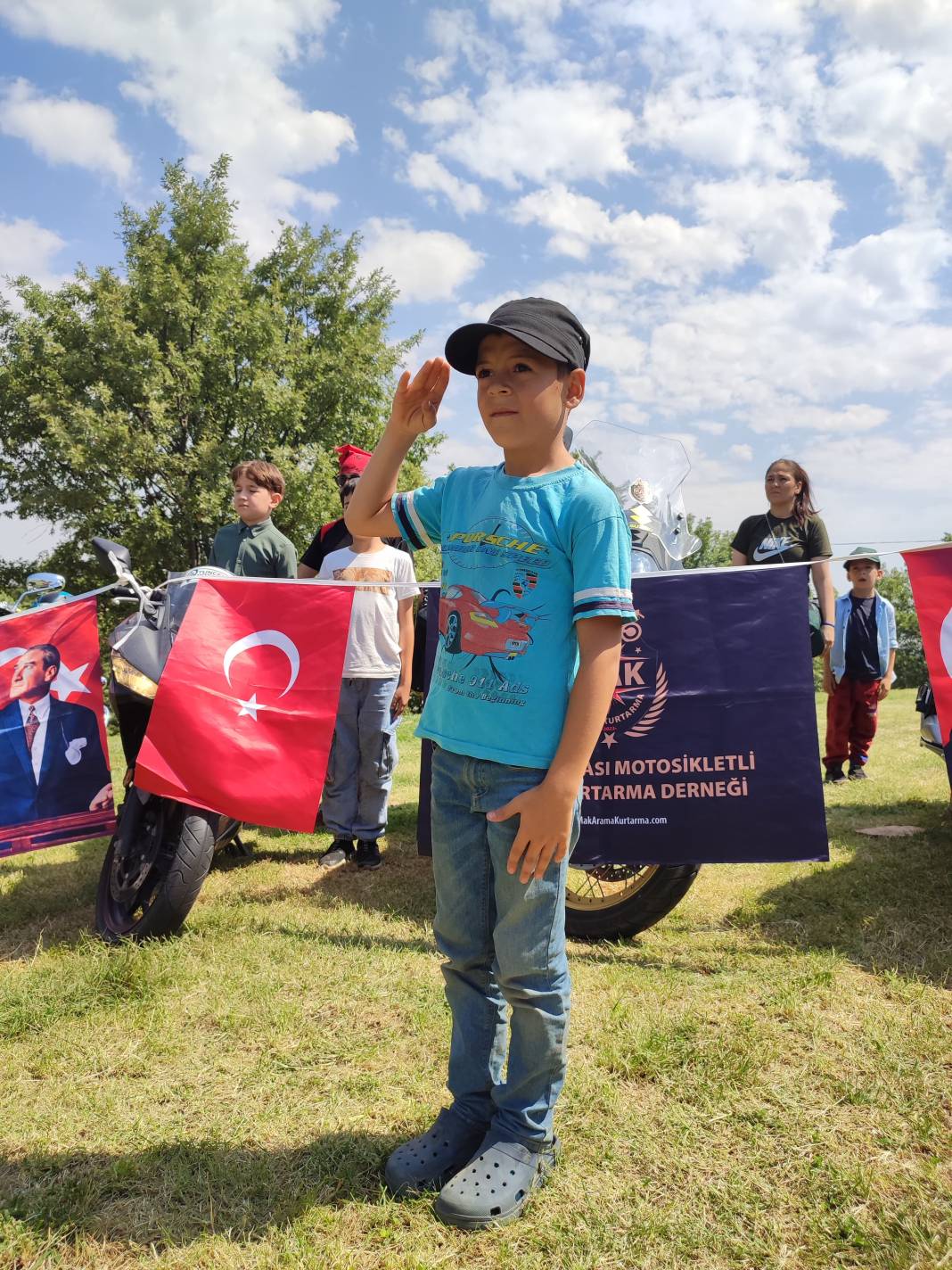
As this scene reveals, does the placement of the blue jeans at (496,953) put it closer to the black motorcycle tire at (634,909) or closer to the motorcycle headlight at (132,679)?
the black motorcycle tire at (634,909)

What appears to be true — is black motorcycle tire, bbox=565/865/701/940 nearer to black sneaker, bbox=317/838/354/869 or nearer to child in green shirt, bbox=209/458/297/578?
black sneaker, bbox=317/838/354/869

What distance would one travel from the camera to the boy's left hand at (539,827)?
1.58 meters

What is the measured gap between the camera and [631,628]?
10.2 feet

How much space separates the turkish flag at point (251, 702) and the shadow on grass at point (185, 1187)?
126 centimetres

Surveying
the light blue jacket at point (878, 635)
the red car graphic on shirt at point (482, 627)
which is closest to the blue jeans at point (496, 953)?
the red car graphic on shirt at point (482, 627)

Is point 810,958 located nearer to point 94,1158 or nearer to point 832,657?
point 94,1158

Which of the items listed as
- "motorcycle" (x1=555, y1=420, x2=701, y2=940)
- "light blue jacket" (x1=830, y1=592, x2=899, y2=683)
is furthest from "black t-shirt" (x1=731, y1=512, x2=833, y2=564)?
"light blue jacket" (x1=830, y1=592, x2=899, y2=683)

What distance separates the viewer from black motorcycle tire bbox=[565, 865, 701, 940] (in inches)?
123

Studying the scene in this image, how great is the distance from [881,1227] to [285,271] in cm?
2621

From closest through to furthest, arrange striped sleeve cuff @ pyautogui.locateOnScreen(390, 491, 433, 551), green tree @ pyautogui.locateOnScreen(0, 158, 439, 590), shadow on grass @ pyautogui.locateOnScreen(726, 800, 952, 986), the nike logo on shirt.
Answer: striped sleeve cuff @ pyautogui.locateOnScreen(390, 491, 433, 551), shadow on grass @ pyautogui.locateOnScreen(726, 800, 952, 986), the nike logo on shirt, green tree @ pyautogui.locateOnScreen(0, 158, 439, 590)

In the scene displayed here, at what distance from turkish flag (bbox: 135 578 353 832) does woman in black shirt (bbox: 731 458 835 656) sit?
8.72ft

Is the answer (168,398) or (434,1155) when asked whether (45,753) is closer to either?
(434,1155)

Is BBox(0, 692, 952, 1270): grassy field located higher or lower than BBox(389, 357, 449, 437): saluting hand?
lower

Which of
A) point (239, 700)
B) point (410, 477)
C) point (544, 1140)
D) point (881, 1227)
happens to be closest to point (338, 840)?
point (239, 700)
